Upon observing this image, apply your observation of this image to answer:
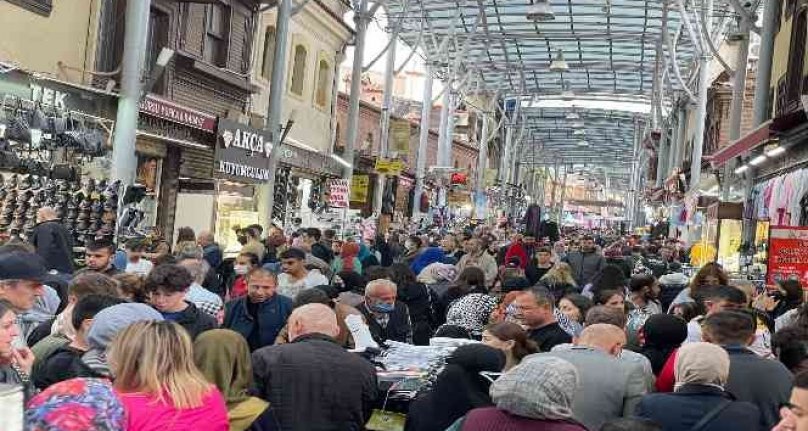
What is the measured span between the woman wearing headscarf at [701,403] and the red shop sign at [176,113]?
13.0 metres

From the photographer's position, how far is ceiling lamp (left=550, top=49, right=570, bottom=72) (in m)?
52.9

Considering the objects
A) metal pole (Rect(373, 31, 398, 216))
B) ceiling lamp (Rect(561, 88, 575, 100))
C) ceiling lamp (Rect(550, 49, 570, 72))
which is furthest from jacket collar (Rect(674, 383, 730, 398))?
ceiling lamp (Rect(561, 88, 575, 100))

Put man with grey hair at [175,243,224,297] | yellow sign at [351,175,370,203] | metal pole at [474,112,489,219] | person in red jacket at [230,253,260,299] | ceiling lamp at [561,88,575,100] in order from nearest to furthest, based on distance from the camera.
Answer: man with grey hair at [175,243,224,297] → person in red jacket at [230,253,260,299] → yellow sign at [351,175,370,203] → metal pole at [474,112,489,219] → ceiling lamp at [561,88,575,100]

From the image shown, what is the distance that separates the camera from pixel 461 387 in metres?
5.77

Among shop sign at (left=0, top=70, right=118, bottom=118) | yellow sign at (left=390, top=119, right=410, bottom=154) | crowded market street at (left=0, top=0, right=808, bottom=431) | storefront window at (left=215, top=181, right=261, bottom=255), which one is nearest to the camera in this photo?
crowded market street at (left=0, top=0, right=808, bottom=431)

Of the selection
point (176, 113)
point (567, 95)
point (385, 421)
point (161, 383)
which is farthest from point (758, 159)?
point (567, 95)

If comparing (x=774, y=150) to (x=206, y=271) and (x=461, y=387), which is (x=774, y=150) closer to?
(x=206, y=271)

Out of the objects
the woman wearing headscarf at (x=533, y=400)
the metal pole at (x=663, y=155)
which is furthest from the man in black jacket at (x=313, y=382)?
the metal pole at (x=663, y=155)

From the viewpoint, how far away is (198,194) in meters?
23.5

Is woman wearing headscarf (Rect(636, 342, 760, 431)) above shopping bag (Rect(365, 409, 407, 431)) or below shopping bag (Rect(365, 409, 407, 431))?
above

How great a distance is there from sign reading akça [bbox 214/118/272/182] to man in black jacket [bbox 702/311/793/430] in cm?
1485

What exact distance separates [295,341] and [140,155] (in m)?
15.9

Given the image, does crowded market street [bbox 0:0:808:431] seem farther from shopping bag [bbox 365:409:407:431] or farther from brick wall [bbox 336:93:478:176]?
brick wall [bbox 336:93:478:176]

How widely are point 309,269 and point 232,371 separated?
630cm
